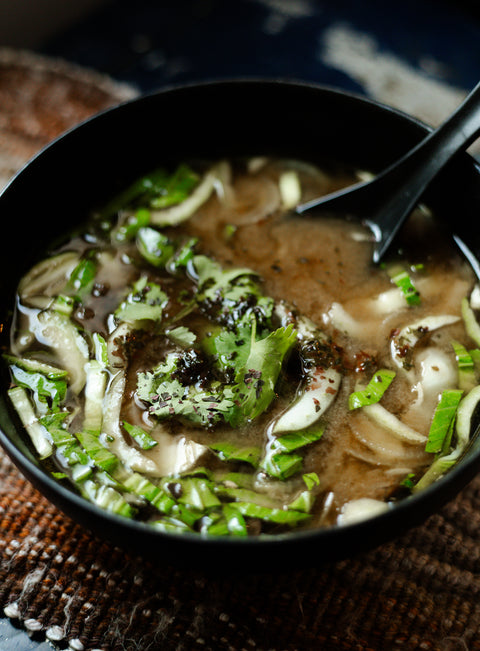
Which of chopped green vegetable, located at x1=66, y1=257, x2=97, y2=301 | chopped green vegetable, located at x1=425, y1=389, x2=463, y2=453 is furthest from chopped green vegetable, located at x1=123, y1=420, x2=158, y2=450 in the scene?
chopped green vegetable, located at x1=425, y1=389, x2=463, y2=453

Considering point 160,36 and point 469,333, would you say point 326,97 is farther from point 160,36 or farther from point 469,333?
point 160,36

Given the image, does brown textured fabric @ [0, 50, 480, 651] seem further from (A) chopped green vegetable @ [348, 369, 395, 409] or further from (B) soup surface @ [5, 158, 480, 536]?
(A) chopped green vegetable @ [348, 369, 395, 409]

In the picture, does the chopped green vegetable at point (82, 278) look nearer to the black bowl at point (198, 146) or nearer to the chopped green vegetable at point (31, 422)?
the black bowl at point (198, 146)

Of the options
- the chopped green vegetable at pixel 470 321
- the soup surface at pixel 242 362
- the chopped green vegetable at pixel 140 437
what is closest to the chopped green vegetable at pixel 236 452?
the soup surface at pixel 242 362

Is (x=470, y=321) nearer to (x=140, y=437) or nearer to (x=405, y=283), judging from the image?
(x=405, y=283)

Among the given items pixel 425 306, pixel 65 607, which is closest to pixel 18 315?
pixel 65 607

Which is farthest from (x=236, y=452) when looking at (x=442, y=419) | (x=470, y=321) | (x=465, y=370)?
(x=470, y=321)
